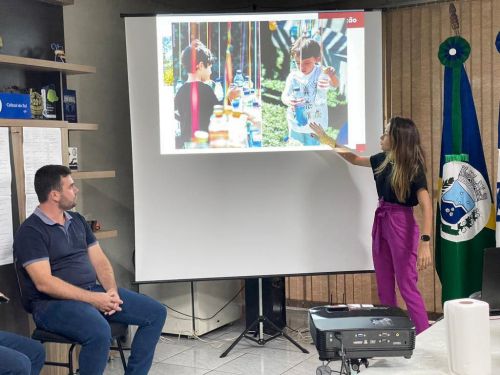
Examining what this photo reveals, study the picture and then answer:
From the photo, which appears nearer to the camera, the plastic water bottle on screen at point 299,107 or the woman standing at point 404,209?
the woman standing at point 404,209

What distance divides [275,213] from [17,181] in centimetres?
147

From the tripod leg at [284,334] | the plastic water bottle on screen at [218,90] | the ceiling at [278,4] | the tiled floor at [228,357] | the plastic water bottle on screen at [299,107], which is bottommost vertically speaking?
the tiled floor at [228,357]

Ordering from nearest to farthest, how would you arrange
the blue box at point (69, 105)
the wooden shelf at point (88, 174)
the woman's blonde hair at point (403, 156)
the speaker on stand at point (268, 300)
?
the woman's blonde hair at point (403, 156) < the wooden shelf at point (88, 174) < the blue box at point (69, 105) < the speaker on stand at point (268, 300)

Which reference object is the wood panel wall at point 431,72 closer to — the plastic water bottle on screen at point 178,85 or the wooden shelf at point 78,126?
the plastic water bottle on screen at point 178,85

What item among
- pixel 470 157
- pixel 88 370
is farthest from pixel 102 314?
pixel 470 157

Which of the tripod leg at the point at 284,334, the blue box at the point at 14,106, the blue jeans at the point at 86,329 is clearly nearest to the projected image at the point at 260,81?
the blue box at the point at 14,106

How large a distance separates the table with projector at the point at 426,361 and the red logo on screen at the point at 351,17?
7.90 feet

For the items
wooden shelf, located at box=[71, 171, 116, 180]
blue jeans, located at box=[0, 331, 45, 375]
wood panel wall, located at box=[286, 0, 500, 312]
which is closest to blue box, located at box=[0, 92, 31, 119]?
wooden shelf, located at box=[71, 171, 116, 180]

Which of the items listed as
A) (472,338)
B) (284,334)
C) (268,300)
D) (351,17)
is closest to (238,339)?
(284,334)

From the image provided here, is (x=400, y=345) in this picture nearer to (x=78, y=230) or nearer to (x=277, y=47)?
(x=78, y=230)

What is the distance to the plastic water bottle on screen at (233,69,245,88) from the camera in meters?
3.87

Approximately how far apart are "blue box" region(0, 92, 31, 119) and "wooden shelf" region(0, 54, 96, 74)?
16 cm

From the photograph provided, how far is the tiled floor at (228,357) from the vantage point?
3.67m

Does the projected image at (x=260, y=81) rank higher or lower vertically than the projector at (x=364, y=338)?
higher
